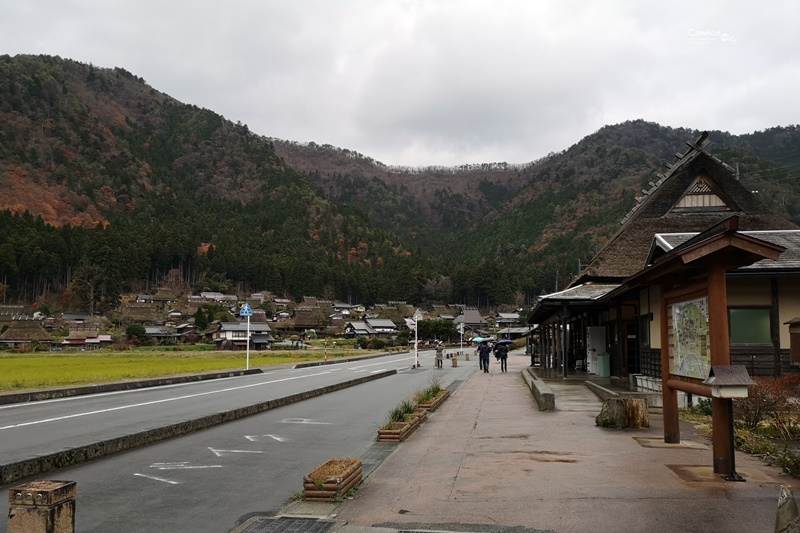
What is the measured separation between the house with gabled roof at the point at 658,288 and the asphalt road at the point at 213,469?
747 cm

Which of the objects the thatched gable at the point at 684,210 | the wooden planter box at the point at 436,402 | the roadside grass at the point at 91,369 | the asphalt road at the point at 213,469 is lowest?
the roadside grass at the point at 91,369

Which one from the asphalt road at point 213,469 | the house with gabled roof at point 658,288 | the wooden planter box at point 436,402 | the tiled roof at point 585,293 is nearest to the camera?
the asphalt road at point 213,469

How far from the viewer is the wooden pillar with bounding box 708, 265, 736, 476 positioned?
23.1 ft

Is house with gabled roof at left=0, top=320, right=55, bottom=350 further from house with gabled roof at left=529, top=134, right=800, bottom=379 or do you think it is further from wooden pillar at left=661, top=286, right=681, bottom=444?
wooden pillar at left=661, top=286, right=681, bottom=444

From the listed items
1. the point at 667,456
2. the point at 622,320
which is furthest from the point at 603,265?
the point at 667,456

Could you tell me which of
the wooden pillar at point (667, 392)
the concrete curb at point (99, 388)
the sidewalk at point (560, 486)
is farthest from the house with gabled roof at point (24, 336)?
the wooden pillar at point (667, 392)

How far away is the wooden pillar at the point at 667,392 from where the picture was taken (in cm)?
904

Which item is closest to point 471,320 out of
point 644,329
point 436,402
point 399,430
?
point 644,329

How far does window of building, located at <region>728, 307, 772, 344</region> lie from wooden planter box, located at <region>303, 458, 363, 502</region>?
12.0 meters

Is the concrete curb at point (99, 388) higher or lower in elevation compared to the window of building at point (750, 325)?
lower

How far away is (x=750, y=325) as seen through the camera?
15359 mm

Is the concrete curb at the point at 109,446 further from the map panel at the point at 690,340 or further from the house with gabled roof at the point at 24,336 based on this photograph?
the house with gabled roof at the point at 24,336

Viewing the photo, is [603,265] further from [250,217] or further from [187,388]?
[250,217]

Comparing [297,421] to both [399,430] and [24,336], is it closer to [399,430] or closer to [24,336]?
[399,430]
